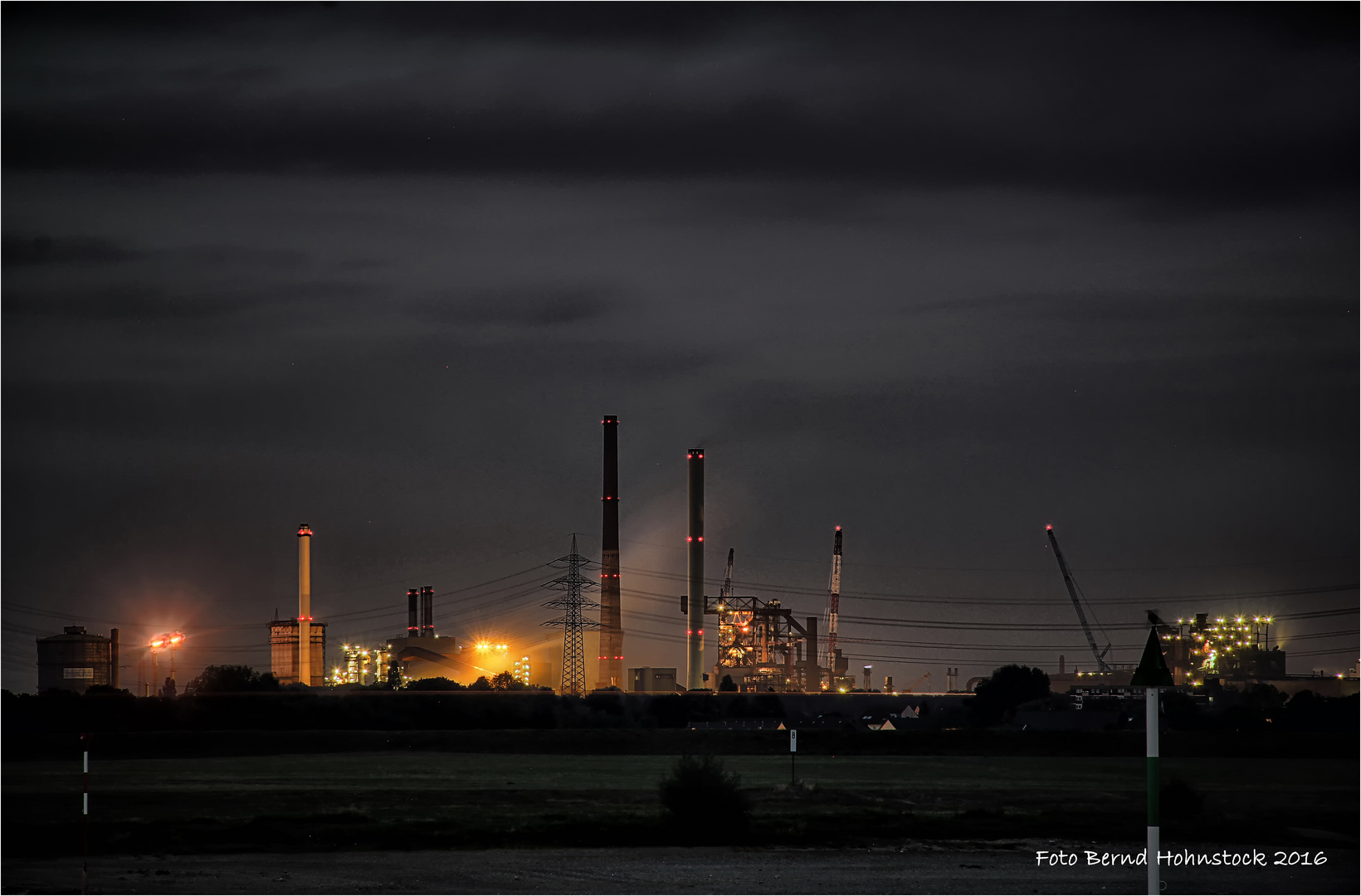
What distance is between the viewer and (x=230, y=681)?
146 metres

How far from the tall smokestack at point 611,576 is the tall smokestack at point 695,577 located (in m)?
8.37

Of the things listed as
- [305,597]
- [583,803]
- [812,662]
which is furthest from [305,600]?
[583,803]

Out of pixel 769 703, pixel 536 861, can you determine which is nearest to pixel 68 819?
pixel 536 861

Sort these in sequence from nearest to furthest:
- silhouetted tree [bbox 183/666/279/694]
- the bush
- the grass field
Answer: the grass field
the bush
silhouetted tree [bbox 183/666/279/694]

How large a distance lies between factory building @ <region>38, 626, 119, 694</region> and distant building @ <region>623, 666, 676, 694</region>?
190ft

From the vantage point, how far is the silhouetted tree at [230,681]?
144m

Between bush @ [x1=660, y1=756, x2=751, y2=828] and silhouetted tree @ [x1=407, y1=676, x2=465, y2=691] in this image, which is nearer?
bush @ [x1=660, y1=756, x2=751, y2=828]

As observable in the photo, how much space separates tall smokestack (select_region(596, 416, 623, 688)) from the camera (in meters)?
153

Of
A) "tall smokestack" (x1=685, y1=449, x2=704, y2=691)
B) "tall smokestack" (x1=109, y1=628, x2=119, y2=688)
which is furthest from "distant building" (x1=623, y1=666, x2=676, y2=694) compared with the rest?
"tall smokestack" (x1=109, y1=628, x2=119, y2=688)

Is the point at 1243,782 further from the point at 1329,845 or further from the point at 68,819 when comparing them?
the point at 68,819

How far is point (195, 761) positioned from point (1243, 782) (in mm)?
45014

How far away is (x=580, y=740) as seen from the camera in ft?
264

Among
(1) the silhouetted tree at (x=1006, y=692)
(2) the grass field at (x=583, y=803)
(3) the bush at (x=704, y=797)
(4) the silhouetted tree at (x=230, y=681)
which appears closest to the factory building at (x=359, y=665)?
(4) the silhouetted tree at (x=230, y=681)

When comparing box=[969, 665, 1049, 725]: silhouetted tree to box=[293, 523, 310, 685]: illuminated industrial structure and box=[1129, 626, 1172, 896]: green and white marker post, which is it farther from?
box=[1129, 626, 1172, 896]: green and white marker post
